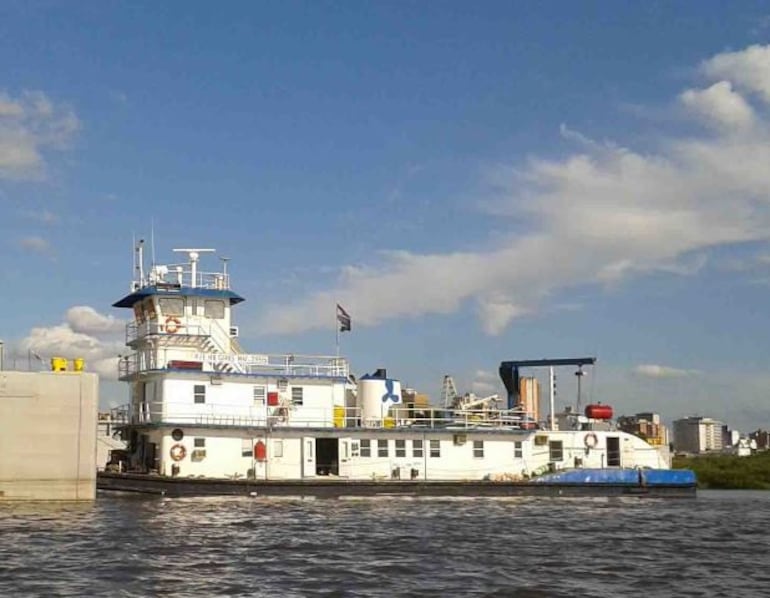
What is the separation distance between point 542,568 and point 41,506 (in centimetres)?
1750

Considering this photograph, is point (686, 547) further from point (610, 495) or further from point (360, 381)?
point (360, 381)

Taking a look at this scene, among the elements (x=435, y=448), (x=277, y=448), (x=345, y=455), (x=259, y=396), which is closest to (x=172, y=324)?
(x=259, y=396)

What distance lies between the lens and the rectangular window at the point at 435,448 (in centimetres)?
4153

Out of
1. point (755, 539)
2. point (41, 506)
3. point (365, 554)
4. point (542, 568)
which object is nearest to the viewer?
point (542, 568)

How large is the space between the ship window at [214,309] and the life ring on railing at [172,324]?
4.07ft

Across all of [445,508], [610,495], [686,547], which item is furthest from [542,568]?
[610,495]

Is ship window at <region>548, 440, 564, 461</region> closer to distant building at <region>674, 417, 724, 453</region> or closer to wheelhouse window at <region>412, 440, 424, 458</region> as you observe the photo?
wheelhouse window at <region>412, 440, 424, 458</region>

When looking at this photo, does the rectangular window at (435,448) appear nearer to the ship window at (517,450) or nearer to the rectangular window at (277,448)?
the ship window at (517,450)

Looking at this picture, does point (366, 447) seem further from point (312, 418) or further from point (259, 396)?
point (259, 396)

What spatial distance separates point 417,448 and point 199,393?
29.4 feet

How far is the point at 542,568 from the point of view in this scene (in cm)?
2280

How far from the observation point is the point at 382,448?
41.0m

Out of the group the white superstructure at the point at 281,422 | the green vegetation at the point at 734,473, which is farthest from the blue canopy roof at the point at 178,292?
the green vegetation at the point at 734,473

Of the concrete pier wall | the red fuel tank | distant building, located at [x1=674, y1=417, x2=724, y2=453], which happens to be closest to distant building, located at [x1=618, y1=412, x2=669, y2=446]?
the red fuel tank
